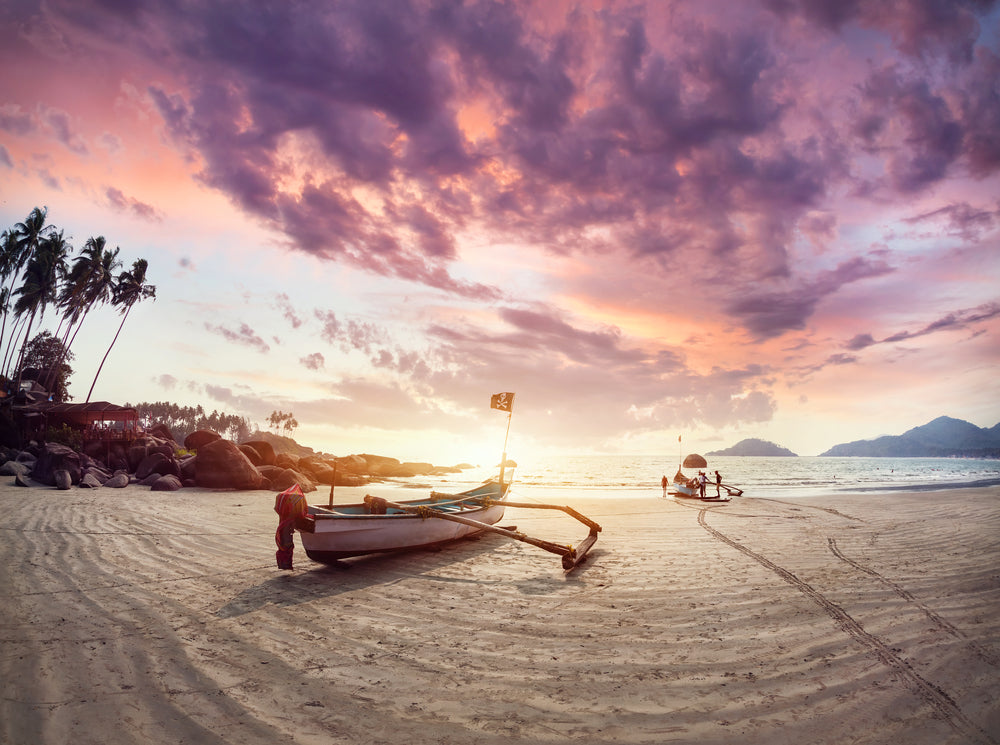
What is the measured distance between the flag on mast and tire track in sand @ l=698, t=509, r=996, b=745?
9.37 meters

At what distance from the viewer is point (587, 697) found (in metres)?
4.62

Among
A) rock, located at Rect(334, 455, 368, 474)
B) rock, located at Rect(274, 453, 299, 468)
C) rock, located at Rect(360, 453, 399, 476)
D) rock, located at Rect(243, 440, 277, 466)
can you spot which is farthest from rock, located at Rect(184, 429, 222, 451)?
rock, located at Rect(360, 453, 399, 476)

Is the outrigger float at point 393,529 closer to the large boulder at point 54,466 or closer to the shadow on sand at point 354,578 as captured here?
the shadow on sand at point 354,578

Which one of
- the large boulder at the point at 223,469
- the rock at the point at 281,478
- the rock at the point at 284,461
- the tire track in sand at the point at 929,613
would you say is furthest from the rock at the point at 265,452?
the tire track in sand at the point at 929,613

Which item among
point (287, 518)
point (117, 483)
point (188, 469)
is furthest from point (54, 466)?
point (287, 518)

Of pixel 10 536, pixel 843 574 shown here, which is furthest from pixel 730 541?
pixel 10 536

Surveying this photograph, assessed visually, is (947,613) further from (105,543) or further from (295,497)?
(105,543)

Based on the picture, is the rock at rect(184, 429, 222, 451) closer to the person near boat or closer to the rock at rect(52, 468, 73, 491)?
the rock at rect(52, 468, 73, 491)

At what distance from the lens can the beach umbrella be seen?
3778 centimetres

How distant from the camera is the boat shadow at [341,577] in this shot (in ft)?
24.8

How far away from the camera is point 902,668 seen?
17.2 ft

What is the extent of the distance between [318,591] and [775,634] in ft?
23.4

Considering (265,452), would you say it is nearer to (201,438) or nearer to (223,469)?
(201,438)

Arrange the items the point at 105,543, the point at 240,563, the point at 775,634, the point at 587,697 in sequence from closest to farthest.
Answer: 1. the point at 587,697
2. the point at 775,634
3. the point at 240,563
4. the point at 105,543
